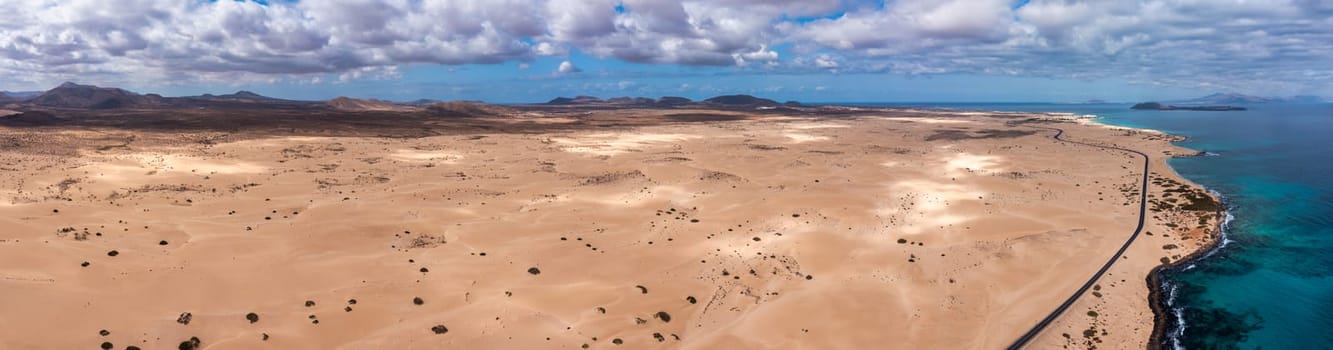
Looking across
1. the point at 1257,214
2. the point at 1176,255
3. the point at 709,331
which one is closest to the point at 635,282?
the point at 709,331

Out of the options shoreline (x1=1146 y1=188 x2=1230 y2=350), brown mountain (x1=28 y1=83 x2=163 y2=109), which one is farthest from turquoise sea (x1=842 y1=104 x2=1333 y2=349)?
brown mountain (x1=28 y1=83 x2=163 y2=109)

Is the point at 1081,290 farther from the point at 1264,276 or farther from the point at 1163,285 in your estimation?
the point at 1264,276

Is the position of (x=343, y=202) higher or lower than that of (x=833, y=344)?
higher

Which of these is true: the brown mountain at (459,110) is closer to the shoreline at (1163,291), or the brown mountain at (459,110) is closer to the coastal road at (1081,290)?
the coastal road at (1081,290)

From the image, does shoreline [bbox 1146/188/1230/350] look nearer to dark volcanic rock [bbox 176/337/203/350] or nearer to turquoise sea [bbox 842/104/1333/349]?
turquoise sea [bbox 842/104/1333/349]

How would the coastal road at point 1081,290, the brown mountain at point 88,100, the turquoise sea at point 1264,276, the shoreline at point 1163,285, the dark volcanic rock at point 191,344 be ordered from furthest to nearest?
the brown mountain at point 88,100
the turquoise sea at point 1264,276
the shoreline at point 1163,285
the coastal road at point 1081,290
the dark volcanic rock at point 191,344

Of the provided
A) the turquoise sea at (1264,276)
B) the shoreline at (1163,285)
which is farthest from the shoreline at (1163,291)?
the turquoise sea at (1264,276)

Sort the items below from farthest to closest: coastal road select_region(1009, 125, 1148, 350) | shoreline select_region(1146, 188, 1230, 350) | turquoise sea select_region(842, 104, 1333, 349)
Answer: turquoise sea select_region(842, 104, 1333, 349)
shoreline select_region(1146, 188, 1230, 350)
coastal road select_region(1009, 125, 1148, 350)

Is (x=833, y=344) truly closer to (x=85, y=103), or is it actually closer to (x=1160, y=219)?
(x=1160, y=219)
